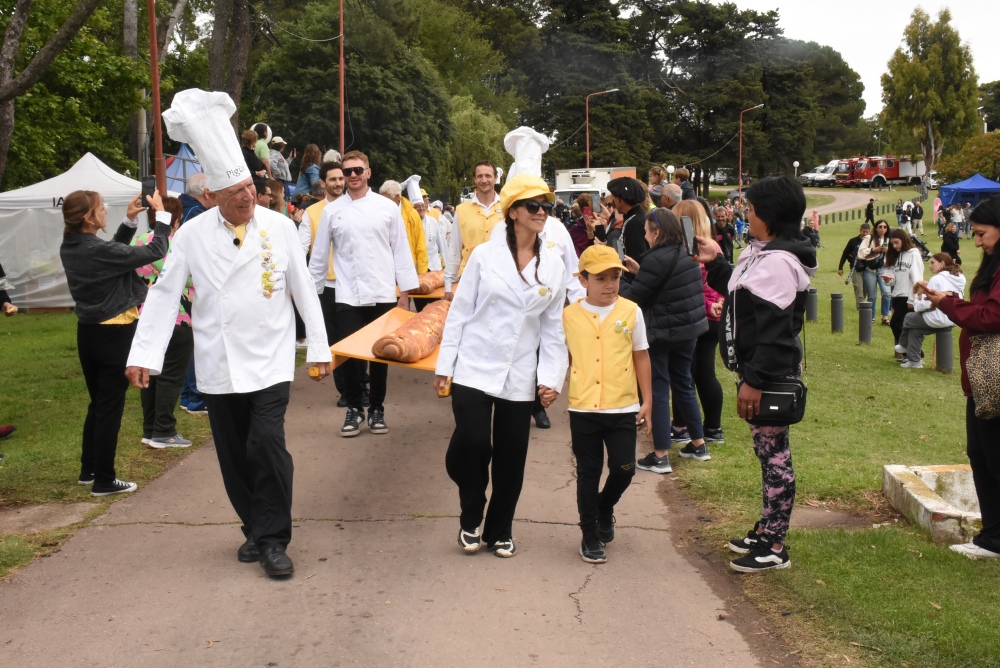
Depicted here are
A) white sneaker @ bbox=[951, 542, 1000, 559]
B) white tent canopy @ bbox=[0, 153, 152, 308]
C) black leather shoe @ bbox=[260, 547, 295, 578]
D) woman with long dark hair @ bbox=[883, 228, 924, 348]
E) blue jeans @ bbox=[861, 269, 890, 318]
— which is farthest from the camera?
white tent canopy @ bbox=[0, 153, 152, 308]

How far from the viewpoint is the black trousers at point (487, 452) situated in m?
5.45

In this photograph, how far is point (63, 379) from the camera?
39.8ft

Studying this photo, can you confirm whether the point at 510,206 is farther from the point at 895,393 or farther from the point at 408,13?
the point at 408,13

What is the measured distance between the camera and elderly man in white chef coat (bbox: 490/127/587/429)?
671cm

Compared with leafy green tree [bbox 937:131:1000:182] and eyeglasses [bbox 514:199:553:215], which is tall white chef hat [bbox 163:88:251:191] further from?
leafy green tree [bbox 937:131:1000:182]

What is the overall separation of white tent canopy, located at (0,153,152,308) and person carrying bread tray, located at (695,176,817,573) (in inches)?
710

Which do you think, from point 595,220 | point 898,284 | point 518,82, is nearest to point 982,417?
point 595,220

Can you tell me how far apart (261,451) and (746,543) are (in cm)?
252

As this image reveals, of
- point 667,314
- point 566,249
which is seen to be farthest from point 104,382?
→ point 667,314

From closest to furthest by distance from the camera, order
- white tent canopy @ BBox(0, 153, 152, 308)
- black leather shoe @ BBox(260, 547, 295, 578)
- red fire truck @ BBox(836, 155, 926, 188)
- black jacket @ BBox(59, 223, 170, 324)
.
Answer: black leather shoe @ BBox(260, 547, 295, 578) < black jacket @ BBox(59, 223, 170, 324) < white tent canopy @ BBox(0, 153, 152, 308) < red fire truck @ BBox(836, 155, 926, 188)

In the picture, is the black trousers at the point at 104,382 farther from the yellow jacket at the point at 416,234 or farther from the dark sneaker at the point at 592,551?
the yellow jacket at the point at 416,234

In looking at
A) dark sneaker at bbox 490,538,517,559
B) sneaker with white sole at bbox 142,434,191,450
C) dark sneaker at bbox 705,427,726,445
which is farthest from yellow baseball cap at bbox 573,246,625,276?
sneaker with white sole at bbox 142,434,191,450

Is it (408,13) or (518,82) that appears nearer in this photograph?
(408,13)

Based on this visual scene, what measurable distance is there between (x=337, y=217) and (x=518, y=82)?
237ft
